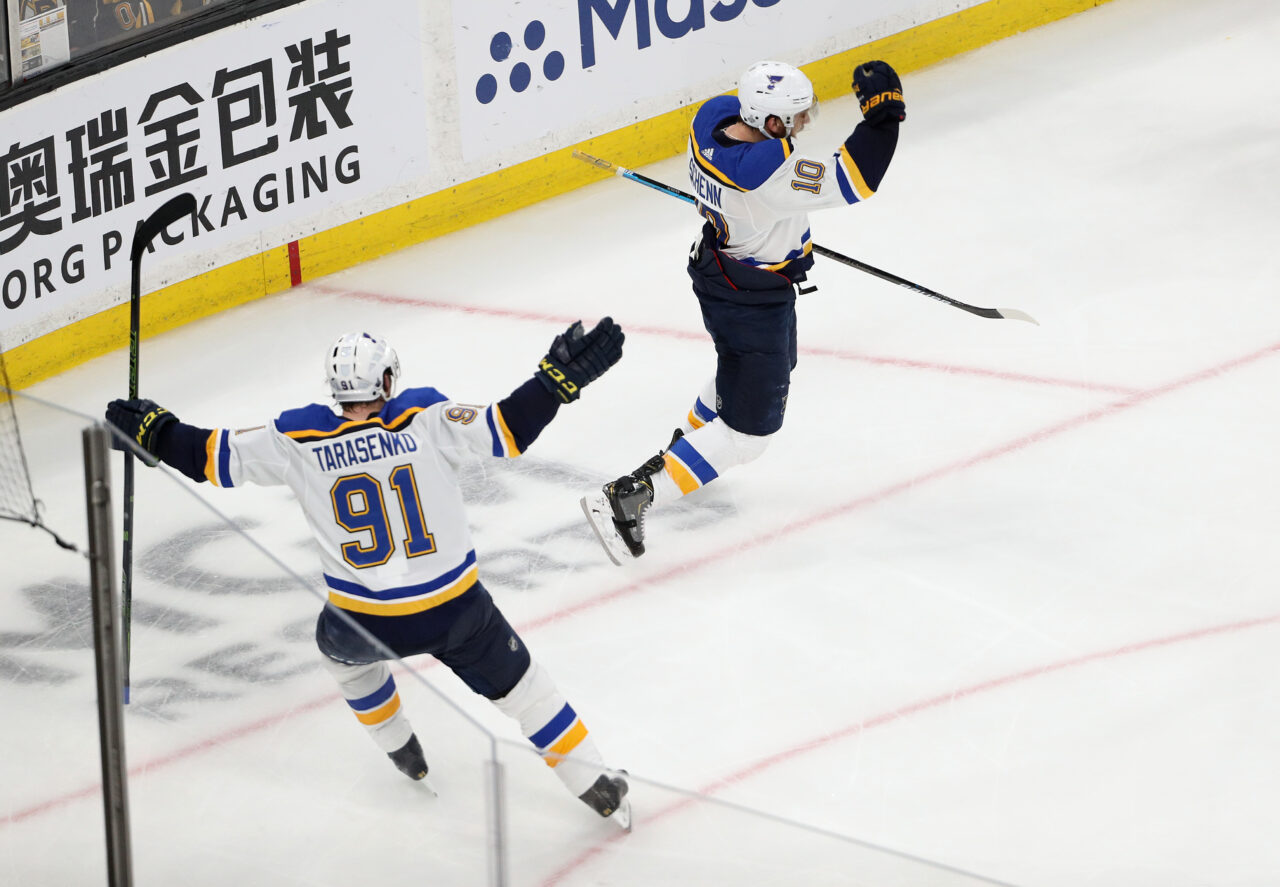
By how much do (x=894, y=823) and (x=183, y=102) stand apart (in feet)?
10.3

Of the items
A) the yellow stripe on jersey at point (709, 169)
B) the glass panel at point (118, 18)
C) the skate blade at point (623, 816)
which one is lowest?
the skate blade at point (623, 816)

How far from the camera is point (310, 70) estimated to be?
5531 millimetres

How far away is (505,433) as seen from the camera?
9.96 ft

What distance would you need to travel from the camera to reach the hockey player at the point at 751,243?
3947 mm

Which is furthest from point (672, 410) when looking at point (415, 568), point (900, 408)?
point (415, 568)

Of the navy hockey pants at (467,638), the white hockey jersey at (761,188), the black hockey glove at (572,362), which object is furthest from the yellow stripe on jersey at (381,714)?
the white hockey jersey at (761,188)

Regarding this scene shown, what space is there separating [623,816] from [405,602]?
39.1 inches

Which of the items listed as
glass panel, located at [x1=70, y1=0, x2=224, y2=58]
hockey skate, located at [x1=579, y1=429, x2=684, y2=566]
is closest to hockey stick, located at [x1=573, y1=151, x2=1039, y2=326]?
hockey skate, located at [x1=579, y1=429, x2=684, y2=566]

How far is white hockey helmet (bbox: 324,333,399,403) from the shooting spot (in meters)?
2.98

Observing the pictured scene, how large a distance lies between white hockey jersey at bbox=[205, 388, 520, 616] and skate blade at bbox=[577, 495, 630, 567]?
1.17 meters

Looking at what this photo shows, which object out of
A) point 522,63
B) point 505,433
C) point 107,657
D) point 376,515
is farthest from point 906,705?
point 522,63

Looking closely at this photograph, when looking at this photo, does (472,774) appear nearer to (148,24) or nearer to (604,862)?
(604,862)

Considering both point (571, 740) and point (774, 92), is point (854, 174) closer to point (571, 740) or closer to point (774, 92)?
point (774, 92)

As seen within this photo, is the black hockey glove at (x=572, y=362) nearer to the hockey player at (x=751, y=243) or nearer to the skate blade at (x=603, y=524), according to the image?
the hockey player at (x=751, y=243)
